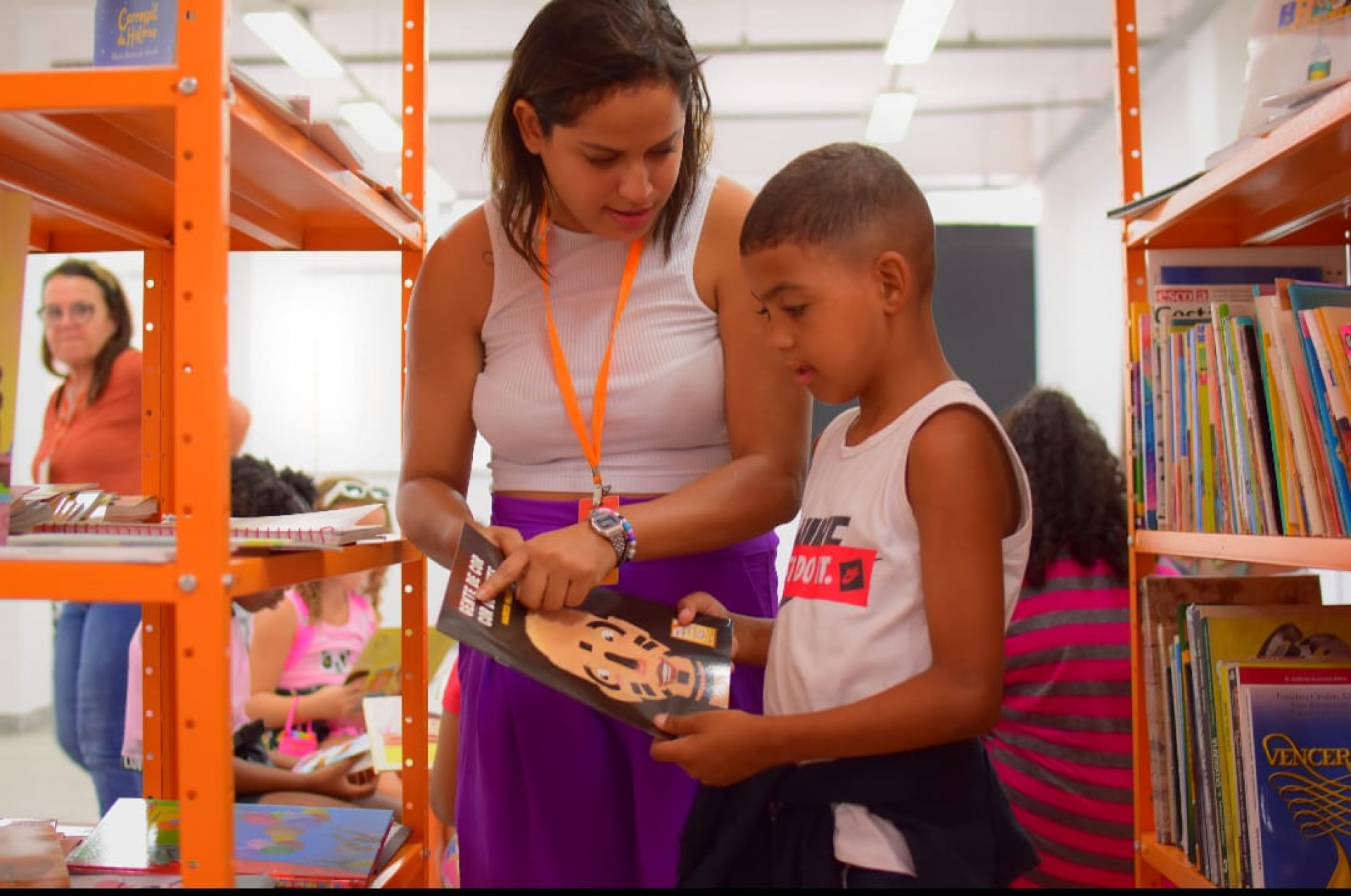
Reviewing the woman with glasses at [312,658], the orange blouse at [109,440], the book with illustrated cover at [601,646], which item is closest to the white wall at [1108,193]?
the woman with glasses at [312,658]

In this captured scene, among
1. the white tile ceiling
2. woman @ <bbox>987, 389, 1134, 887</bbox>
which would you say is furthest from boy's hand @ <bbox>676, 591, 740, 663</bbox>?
the white tile ceiling

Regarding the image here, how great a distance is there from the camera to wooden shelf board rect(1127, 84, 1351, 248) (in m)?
1.20

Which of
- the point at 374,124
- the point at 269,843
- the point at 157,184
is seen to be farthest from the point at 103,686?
the point at 374,124

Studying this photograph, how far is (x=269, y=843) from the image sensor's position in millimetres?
1435

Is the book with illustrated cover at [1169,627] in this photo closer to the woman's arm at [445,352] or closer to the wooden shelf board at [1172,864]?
the wooden shelf board at [1172,864]

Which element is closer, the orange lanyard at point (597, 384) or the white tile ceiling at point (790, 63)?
the orange lanyard at point (597, 384)

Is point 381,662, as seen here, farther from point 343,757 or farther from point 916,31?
point 916,31

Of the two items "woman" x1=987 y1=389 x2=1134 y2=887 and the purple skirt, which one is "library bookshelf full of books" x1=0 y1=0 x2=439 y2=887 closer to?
the purple skirt

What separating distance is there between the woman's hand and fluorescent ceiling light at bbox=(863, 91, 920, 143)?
19.4ft

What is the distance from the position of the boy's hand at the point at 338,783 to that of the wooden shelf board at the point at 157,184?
1.47 m

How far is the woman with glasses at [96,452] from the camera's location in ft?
10.2

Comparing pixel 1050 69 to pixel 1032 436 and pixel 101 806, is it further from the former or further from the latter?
pixel 101 806

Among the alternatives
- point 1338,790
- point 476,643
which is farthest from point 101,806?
point 1338,790

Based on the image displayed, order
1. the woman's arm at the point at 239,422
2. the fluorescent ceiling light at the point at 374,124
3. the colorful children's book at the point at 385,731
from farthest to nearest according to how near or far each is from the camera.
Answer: the fluorescent ceiling light at the point at 374,124
the woman's arm at the point at 239,422
the colorful children's book at the point at 385,731
